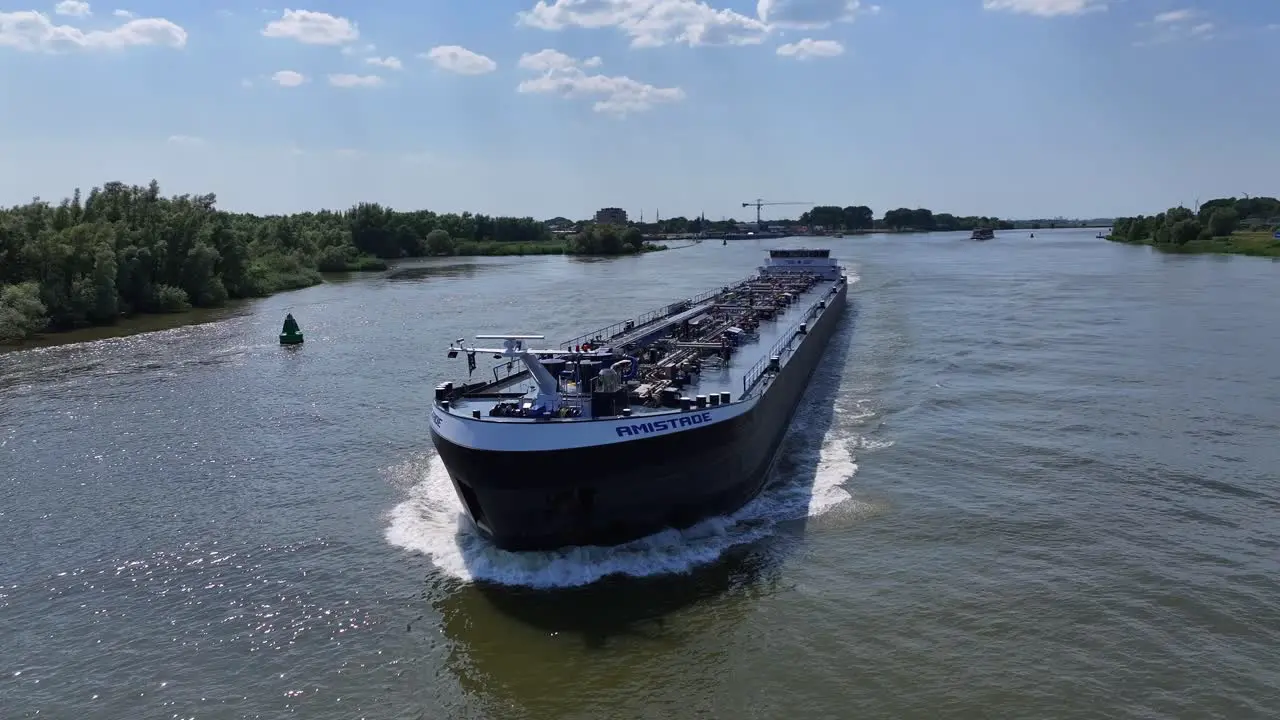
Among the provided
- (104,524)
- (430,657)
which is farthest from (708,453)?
(104,524)

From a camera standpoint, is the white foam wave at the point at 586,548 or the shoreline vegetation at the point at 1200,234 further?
the shoreline vegetation at the point at 1200,234

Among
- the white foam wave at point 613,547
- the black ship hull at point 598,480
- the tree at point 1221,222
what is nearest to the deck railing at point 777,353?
the white foam wave at point 613,547

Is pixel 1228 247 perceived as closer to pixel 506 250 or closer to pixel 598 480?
pixel 506 250

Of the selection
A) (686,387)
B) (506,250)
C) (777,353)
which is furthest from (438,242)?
(686,387)

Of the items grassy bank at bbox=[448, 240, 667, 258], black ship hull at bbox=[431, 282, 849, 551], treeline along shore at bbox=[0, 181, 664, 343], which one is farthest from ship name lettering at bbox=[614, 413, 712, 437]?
grassy bank at bbox=[448, 240, 667, 258]

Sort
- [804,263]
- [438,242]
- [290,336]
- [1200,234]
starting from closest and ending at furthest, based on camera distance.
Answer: [290,336] < [804,263] < [1200,234] < [438,242]

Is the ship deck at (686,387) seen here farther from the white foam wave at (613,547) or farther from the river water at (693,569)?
the river water at (693,569)
